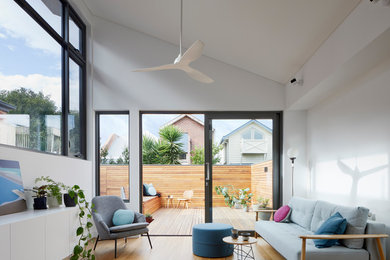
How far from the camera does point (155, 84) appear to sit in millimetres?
6590

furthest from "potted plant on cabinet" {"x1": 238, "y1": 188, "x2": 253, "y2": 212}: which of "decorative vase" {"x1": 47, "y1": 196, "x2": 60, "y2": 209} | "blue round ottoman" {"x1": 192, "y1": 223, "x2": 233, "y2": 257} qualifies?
"decorative vase" {"x1": 47, "y1": 196, "x2": 60, "y2": 209}

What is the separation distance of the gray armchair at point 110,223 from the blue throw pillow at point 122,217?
92 millimetres

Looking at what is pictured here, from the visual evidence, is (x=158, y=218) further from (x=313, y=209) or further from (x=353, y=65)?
(x=353, y=65)

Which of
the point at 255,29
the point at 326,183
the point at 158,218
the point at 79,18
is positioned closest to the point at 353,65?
the point at 255,29

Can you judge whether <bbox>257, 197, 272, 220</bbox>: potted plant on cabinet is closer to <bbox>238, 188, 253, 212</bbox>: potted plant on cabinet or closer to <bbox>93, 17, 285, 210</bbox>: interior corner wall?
<bbox>238, 188, 253, 212</bbox>: potted plant on cabinet

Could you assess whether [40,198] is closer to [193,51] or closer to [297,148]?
[193,51]

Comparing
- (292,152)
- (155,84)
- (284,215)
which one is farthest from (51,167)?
(292,152)

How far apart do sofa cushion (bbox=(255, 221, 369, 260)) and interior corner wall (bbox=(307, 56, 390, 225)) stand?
522mm

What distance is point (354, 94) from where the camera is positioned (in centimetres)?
461

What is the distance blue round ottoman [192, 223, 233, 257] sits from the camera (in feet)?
16.6

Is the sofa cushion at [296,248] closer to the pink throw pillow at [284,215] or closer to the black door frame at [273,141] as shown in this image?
the pink throw pillow at [284,215]

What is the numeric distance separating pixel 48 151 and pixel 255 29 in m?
3.13

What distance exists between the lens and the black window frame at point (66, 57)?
4708 mm

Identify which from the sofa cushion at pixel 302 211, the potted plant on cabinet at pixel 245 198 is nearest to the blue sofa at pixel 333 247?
the sofa cushion at pixel 302 211
